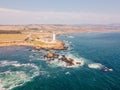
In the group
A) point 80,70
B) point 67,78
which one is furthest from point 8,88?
point 80,70

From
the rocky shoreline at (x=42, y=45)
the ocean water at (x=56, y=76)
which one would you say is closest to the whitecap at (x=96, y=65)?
the ocean water at (x=56, y=76)

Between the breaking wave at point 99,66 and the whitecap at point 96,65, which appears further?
the whitecap at point 96,65

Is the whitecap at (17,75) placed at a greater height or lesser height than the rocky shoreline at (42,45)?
greater

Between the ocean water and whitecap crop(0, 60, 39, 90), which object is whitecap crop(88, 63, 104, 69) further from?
whitecap crop(0, 60, 39, 90)

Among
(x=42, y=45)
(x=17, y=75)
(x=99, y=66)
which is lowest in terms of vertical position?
(x=42, y=45)

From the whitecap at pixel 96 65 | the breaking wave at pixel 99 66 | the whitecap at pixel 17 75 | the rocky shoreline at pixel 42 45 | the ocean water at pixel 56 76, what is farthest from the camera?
the rocky shoreline at pixel 42 45

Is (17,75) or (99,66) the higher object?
(99,66)

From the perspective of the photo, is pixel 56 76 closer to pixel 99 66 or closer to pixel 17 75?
pixel 17 75

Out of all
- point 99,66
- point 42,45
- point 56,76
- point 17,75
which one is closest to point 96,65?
point 99,66

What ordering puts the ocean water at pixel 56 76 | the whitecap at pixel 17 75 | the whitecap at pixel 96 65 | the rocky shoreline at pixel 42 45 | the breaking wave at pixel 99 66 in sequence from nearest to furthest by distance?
the ocean water at pixel 56 76, the whitecap at pixel 17 75, the breaking wave at pixel 99 66, the whitecap at pixel 96 65, the rocky shoreline at pixel 42 45

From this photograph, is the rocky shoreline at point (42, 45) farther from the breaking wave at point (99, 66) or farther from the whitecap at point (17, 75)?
the breaking wave at point (99, 66)

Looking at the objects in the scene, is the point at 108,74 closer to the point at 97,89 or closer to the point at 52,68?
the point at 97,89
